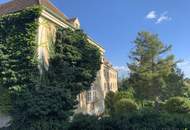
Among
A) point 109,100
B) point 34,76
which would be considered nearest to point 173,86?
point 109,100

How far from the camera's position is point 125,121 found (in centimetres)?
1506

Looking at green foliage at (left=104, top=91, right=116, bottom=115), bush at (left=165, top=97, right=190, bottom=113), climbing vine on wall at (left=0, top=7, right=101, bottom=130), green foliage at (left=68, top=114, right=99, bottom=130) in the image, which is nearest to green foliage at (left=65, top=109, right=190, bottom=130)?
green foliage at (left=68, top=114, right=99, bottom=130)

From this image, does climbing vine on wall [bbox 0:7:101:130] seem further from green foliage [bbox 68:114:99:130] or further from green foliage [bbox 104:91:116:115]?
green foliage [bbox 104:91:116:115]

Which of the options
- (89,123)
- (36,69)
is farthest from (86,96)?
(89,123)

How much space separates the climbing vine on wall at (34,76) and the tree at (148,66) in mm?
23346

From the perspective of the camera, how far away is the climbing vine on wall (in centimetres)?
1973

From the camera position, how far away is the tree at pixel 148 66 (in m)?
46.0

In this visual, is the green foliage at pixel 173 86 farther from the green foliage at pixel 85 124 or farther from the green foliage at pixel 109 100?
the green foliage at pixel 85 124

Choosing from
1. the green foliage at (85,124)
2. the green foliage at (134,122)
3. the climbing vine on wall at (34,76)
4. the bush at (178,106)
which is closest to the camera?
the green foliage at (134,122)

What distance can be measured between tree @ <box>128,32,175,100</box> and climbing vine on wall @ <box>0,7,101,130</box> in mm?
23346

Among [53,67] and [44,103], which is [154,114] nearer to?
[44,103]

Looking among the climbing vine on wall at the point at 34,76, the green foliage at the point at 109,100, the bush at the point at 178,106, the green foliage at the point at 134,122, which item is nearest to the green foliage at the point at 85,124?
the green foliage at the point at 134,122

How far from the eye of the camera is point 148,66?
4631 centimetres

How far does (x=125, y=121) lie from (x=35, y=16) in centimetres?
1148
